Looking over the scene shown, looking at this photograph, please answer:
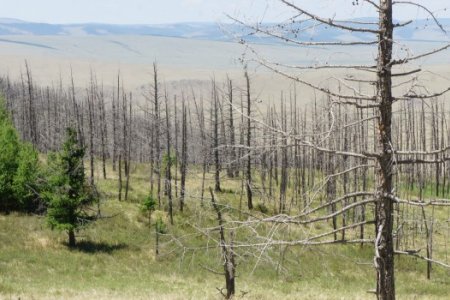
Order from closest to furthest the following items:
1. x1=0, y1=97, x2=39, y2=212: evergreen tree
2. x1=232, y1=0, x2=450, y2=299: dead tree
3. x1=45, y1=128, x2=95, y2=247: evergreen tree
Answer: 1. x1=232, y1=0, x2=450, y2=299: dead tree
2. x1=45, y1=128, x2=95, y2=247: evergreen tree
3. x1=0, y1=97, x2=39, y2=212: evergreen tree

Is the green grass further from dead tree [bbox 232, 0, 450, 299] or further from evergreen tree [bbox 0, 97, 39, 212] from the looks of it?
dead tree [bbox 232, 0, 450, 299]

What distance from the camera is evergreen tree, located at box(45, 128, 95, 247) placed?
37.3m

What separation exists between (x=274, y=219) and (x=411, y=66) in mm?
2380

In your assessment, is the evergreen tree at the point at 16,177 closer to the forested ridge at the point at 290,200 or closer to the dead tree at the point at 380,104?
the forested ridge at the point at 290,200

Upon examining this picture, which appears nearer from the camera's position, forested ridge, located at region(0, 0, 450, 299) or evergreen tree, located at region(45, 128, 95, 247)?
forested ridge, located at region(0, 0, 450, 299)

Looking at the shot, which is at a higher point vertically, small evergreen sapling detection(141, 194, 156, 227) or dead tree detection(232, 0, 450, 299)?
dead tree detection(232, 0, 450, 299)

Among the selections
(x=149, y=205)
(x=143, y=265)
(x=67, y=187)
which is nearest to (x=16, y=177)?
(x=67, y=187)

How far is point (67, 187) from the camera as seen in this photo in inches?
1463

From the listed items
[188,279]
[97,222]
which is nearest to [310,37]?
[188,279]

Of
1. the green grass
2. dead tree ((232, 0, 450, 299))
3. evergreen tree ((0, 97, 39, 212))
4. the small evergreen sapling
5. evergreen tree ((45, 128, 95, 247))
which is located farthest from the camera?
the small evergreen sapling

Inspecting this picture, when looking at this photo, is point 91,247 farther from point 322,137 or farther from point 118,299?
point 322,137

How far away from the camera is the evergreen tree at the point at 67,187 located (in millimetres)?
37344

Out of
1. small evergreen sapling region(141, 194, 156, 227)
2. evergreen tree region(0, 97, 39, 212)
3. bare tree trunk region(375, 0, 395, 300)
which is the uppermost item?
bare tree trunk region(375, 0, 395, 300)

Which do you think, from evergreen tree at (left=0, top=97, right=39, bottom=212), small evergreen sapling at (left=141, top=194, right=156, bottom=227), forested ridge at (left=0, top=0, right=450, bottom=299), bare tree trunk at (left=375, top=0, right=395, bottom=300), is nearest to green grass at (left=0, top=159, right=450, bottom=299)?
forested ridge at (left=0, top=0, right=450, bottom=299)
